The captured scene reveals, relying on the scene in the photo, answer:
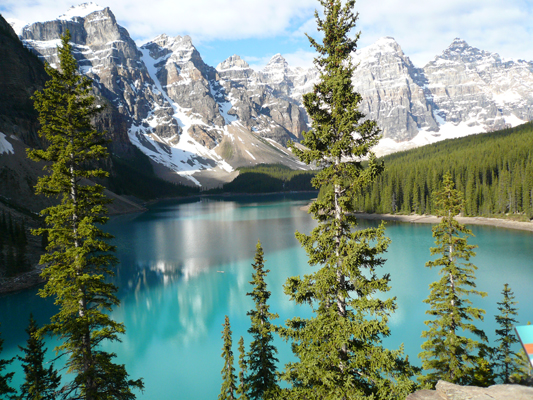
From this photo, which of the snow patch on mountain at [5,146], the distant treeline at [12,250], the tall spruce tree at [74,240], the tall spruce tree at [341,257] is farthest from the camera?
the snow patch on mountain at [5,146]

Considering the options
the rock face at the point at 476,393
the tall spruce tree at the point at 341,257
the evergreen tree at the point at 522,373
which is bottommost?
the evergreen tree at the point at 522,373

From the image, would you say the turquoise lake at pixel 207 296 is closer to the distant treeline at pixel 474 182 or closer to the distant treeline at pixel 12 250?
the distant treeline at pixel 12 250

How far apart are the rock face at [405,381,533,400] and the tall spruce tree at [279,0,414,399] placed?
0.51m

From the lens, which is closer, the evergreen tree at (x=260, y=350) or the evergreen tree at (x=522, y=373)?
the evergreen tree at (x=260, y=350)

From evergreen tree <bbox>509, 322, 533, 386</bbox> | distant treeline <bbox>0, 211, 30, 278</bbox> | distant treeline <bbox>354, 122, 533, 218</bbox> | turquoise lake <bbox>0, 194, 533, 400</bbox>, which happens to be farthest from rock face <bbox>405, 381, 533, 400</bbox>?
distant treeline <bbox>354, 122, 533, 218</bbox>

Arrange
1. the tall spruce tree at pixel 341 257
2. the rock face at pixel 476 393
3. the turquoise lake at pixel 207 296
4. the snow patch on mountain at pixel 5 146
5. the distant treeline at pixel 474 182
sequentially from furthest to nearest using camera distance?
1. the snow patch on mountain at pixel 5 146
2. the distant treeline at pixel 474 182
3. the turquoise lake at pixel 207 296
4. the tall spruce tree at pixel 341 257
5. the rock face at pixel 476 393

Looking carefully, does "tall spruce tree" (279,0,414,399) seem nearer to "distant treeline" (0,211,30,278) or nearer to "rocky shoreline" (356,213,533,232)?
"distant treeline" (0,211,30,278)

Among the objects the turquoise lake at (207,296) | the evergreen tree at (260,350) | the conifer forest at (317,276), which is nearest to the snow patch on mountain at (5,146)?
the turquoise lake at (207,296)

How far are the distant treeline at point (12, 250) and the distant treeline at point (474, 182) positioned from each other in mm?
75127

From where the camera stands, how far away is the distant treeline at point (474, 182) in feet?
254

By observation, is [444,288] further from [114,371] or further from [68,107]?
[68,107]

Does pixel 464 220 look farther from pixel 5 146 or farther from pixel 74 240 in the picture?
pixel 5 146

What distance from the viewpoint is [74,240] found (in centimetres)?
1227

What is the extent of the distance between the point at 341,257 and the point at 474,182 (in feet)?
313
